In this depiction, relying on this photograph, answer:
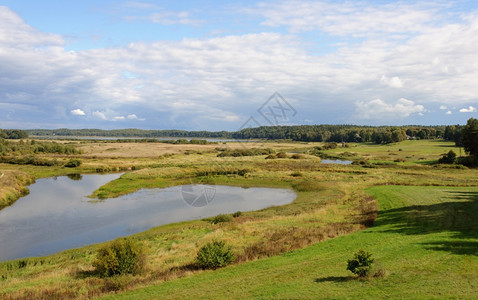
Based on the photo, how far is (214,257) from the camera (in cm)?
1614

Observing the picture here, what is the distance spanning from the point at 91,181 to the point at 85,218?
2952 centimetres

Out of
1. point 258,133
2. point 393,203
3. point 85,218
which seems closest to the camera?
point 393,203

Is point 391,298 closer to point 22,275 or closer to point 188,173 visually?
point 22,275

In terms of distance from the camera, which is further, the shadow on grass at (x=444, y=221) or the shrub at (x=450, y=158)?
the shrub at (x=450, y=158)

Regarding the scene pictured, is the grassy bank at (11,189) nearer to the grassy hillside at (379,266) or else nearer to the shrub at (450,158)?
the grassy hillside at (379,266)

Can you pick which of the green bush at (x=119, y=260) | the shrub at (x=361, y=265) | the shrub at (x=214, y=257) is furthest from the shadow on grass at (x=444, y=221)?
the green bush at (x=119, y=260)

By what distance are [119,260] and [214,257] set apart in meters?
5.19

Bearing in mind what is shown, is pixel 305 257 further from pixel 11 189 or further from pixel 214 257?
pixel 11 189

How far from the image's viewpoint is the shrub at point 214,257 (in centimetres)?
1598

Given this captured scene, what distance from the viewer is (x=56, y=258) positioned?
21109 mm

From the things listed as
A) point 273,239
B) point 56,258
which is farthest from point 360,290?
point 56,258

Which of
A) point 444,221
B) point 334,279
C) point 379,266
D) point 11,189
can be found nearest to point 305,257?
point 334,279

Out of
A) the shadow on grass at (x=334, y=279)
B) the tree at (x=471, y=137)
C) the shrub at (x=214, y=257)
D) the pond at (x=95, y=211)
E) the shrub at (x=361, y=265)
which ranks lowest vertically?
the pond at (x=95, y=211)

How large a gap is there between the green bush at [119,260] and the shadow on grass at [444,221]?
14930 mm
